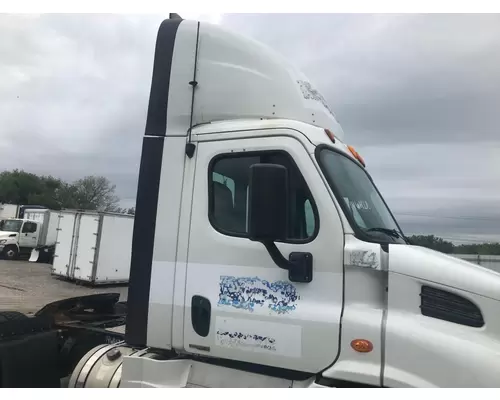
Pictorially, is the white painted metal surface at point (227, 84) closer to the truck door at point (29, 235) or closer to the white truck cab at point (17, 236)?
the white truck cab at point (17, 236)

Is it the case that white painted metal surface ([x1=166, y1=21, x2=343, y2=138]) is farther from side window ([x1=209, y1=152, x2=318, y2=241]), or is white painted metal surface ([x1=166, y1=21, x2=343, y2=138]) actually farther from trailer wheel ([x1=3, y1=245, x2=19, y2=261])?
trailer wheel ([x1=3, y1=245, x2=19, y2=261])

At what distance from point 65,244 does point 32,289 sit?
7.67ft

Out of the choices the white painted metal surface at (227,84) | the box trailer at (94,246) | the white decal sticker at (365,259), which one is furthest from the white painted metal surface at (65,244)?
the white decal sticker at (365,259)

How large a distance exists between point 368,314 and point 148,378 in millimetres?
1628

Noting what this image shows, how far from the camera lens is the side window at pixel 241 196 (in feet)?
9.55

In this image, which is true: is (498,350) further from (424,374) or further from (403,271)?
(403,271)

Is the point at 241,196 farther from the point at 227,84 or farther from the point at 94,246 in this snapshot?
the point at 94,246

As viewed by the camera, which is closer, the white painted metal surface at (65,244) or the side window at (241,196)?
the side window at (241,196)

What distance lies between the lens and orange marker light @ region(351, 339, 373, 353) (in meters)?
2.59

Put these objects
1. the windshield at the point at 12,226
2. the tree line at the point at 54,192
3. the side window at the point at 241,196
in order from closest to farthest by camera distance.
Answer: the side window at the point at 241,196 < the windshield at the point at 12,226 < the tree line at the point at 54,192

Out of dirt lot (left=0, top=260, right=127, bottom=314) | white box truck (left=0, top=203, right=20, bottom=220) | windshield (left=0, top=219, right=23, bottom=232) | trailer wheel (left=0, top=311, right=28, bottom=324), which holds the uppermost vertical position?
white box truck (left=0, top=203, right=20, bottom=220)

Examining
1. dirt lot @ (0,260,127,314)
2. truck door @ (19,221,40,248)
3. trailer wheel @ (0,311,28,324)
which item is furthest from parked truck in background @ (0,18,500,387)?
truck door @ (19,221,40,248)

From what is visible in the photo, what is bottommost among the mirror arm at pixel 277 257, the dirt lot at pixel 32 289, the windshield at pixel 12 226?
the dirt lot at pixel 32 289

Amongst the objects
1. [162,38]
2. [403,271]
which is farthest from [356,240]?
[162,38]
